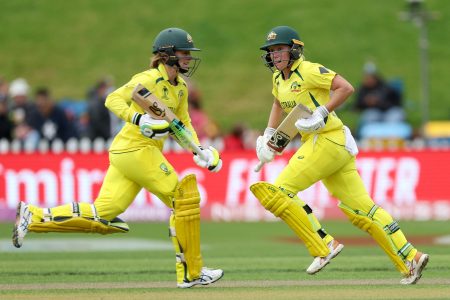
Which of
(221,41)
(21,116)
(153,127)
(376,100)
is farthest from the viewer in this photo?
(221,41)

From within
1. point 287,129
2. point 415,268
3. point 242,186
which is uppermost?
point 287,129

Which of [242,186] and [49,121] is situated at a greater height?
[49,121]

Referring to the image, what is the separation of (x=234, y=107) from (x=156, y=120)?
742 inches

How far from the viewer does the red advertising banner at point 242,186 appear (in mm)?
17531

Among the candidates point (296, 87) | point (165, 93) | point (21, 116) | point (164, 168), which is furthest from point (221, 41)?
point (164, 168)

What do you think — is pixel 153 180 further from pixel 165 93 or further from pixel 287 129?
pixel 287 129

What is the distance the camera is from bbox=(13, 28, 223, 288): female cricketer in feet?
30.8

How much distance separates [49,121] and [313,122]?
9.90m

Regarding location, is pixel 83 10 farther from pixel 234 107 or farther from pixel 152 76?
pixel 152 76

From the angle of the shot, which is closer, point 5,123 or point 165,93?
point 165,93

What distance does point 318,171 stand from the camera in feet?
31.9

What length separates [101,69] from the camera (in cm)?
2939

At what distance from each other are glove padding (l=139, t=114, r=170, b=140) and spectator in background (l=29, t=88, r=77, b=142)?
9335 millimetres

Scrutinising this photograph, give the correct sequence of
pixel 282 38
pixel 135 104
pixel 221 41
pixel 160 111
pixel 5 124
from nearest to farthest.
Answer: pixel 160 111, pixel 135 104, pixel 282 38, pixel 5 124, pixel 221 41
